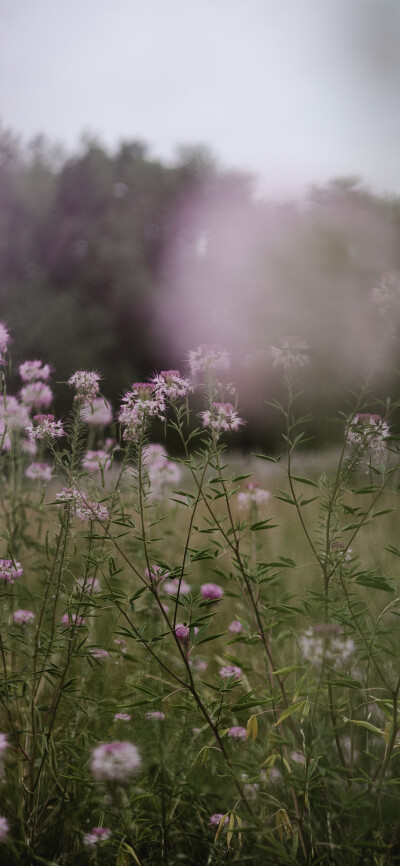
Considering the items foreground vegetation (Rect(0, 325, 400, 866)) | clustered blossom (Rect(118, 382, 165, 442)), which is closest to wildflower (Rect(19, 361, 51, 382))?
foreground vegetation (Rect(0, 325, 400, 866))

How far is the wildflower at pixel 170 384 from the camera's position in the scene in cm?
102

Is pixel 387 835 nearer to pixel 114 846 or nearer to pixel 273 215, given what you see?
pixel 114 846

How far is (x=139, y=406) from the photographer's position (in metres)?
1.00

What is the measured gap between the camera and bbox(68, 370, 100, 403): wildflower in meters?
1.09

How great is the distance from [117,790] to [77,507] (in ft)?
1.87

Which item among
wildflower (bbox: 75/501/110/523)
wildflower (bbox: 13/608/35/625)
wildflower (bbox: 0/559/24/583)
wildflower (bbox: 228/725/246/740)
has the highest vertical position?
wildflower (bbox: 75/501/110/523)

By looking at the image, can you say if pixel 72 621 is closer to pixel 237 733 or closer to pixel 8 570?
pixel 8 570

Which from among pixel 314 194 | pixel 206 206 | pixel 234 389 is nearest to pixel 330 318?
pixel 314 194

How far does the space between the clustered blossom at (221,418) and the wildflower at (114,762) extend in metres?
0.58

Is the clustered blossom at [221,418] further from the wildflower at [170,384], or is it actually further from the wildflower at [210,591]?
the wildflower at [210,591]

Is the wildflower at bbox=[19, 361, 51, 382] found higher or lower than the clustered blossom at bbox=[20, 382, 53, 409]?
higher

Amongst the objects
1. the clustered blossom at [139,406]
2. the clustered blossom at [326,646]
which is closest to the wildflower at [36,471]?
the clustered blossom at [139,406]

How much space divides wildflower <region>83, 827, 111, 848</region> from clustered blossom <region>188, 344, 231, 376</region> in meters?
0.83

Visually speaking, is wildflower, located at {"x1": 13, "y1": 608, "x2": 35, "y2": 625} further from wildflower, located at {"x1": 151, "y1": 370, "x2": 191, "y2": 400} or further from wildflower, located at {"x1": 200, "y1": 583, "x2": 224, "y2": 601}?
wildflower, located at {"x1": 151, "y1": 370, "x2": 191, "y2": 400}
